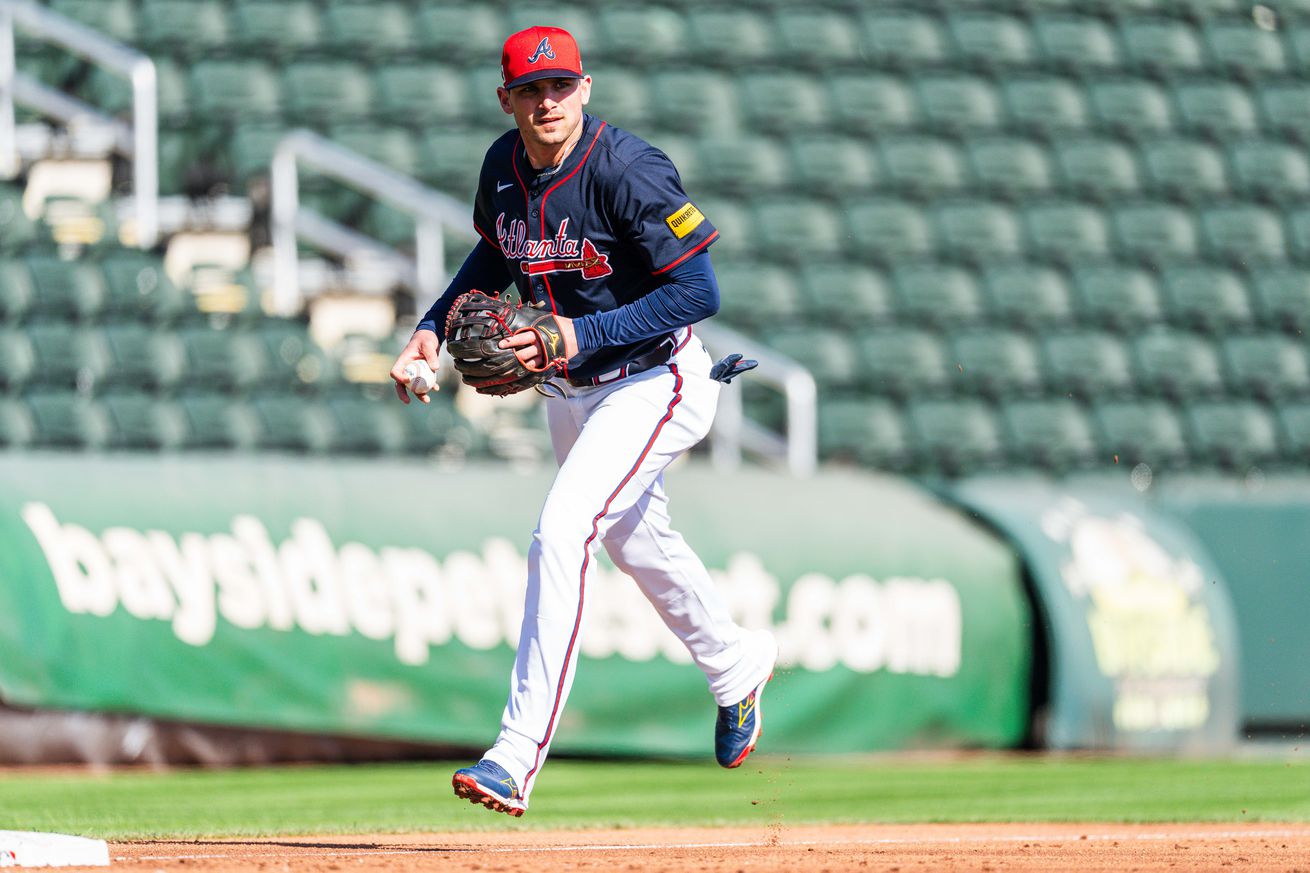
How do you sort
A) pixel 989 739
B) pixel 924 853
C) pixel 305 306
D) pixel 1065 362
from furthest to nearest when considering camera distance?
pixel 1065 362, pixel 305 306, pixel 989 739, pixel 924 853

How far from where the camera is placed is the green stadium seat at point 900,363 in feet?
36.4

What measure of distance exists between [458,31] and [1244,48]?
5.24 m

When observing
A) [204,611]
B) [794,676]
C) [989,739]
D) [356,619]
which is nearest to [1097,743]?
[989,739]

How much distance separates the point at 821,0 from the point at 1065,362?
2.91m

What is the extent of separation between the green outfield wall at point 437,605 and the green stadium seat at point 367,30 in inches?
164

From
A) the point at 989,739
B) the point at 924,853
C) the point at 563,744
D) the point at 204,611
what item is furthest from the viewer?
the point at 989,739

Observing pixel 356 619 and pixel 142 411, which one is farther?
pixel 142 411

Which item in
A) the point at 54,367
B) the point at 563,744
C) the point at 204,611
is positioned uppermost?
the point at 54,367

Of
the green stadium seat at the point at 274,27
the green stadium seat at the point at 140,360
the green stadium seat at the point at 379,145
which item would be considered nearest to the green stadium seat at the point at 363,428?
the green stadium seat at the point at 140,360

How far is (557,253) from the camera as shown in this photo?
14.8 ft

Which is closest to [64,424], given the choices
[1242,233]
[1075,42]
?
[1075,42]

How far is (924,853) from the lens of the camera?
4.52 m

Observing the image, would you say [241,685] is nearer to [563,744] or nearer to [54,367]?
[563,744]

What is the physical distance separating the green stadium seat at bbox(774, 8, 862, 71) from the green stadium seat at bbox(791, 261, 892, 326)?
62.2 inches
